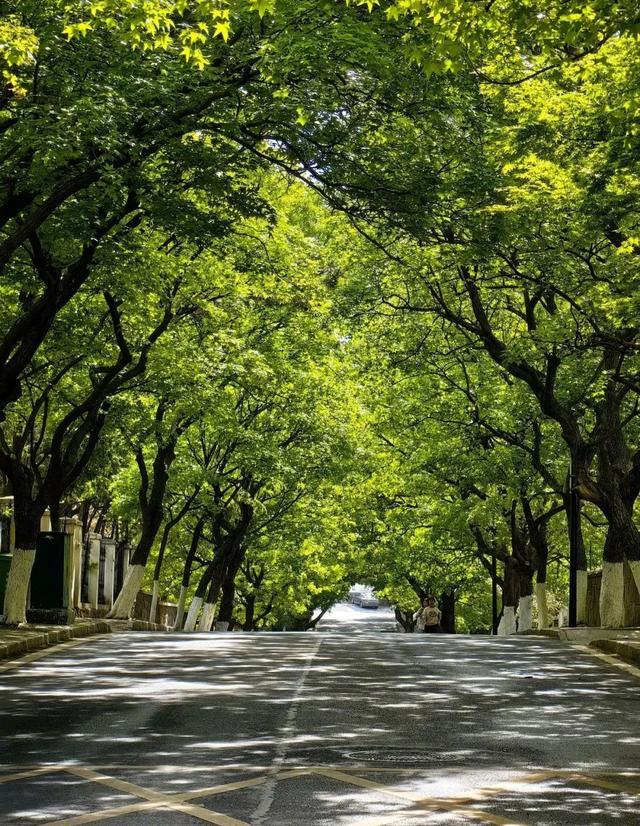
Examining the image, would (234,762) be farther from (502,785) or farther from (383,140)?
(383,140)

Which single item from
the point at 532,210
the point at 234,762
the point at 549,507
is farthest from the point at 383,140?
the point at 549,507

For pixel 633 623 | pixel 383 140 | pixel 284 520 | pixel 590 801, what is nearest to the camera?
pixel 590 801

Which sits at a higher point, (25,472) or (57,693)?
(25,472)

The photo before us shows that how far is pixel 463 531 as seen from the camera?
39906 millimetres

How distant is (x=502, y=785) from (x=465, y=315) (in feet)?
78.3

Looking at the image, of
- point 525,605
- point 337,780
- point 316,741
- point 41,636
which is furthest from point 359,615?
point 337,780

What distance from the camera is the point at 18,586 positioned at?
24.2 metres

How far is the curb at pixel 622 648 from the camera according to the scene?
1869cm

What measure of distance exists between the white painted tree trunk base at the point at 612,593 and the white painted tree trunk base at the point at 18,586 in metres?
11.7

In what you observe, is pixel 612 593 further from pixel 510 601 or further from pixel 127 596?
pixel 510 601

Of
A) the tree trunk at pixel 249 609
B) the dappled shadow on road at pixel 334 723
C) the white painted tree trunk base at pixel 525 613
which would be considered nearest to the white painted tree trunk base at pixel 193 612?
the white painted tree trunk base at pixel 525 613

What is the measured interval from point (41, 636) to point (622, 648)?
9.30m

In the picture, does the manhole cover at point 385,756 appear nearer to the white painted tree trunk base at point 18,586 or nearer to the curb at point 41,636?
the curb at point 41,636

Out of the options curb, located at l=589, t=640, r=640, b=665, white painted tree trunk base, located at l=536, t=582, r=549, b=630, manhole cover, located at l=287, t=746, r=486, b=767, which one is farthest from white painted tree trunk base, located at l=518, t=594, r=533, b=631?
manhole cover, located at l=287, t=746, r=486, b=767
